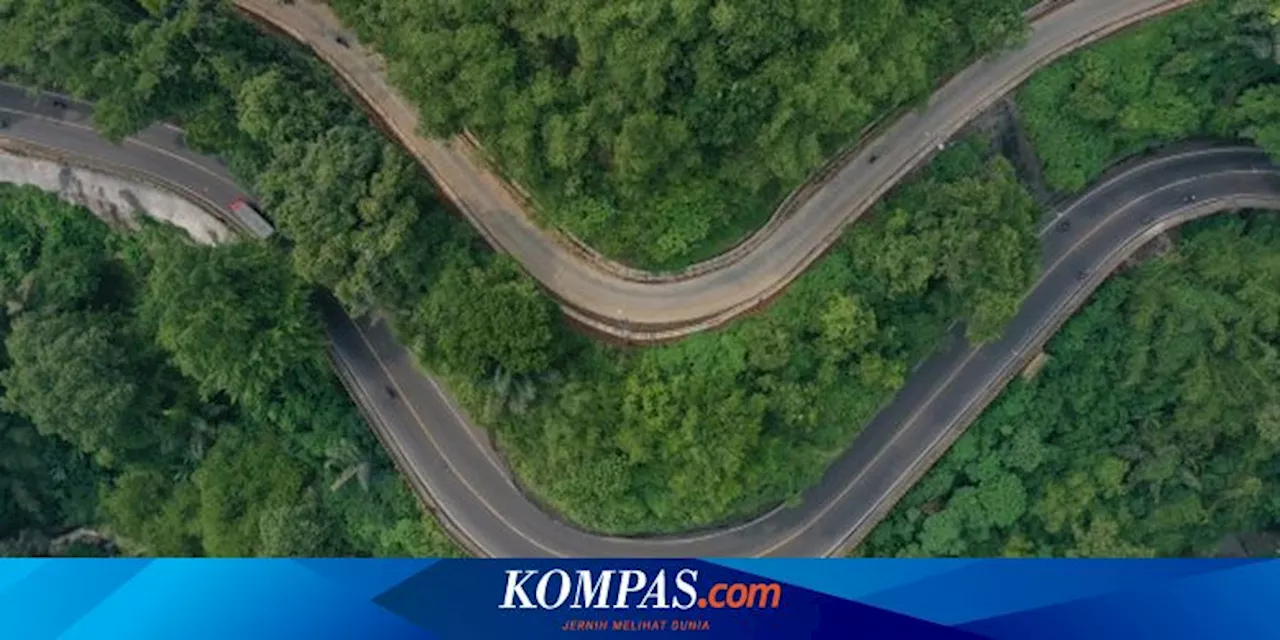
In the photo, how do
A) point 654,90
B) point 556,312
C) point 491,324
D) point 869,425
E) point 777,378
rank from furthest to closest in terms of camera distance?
point 869,425
point 556,312
point 777,378
point 491,324
point 654,90

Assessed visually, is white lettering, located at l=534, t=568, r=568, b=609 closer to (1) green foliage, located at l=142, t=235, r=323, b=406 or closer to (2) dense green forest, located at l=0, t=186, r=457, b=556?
(2) dense green forest, located at l=0, t=186, r=457, b=556

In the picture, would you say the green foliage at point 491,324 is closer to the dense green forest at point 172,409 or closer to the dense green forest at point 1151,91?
the dense green forest at point 172,409

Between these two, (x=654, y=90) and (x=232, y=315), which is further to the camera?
(x=232, y=315)

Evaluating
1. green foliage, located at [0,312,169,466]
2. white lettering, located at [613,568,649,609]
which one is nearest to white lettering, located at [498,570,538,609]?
white lettering, located at [613,568,649,609]

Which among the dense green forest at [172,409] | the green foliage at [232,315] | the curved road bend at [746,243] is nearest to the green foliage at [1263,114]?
the curved road bend at [746,243]

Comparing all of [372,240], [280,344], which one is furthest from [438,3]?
[280,344]

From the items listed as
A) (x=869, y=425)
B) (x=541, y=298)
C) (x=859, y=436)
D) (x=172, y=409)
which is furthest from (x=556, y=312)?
(x=172, y=409)

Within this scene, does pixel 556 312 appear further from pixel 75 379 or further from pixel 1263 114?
pixel 1263 114
